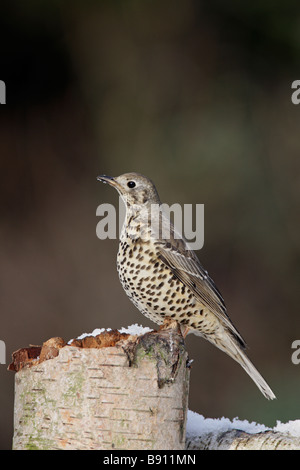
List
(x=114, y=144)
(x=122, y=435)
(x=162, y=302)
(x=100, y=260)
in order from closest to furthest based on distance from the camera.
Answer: (x=122, y=435) → (x=162, y=302) → (x=100, y=260) → (x=114, y=144)

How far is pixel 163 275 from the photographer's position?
3.48 metres

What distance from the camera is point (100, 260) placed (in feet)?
24.1

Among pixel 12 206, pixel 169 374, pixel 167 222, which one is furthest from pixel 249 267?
pixel 169 374

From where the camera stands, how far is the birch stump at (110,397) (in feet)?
8.07

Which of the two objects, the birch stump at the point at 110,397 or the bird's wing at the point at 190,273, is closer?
the birch stump at the point at 110,397

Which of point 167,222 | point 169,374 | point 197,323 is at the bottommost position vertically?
point 169,374

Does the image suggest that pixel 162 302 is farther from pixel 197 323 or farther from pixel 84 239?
pixel 84 239

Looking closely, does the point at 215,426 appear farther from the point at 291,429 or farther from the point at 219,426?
the point at 291,429

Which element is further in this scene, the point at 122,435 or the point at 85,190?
the point at 85,190

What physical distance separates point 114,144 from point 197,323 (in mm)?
4440

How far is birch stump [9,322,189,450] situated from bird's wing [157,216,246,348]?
966mm

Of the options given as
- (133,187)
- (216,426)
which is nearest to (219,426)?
(216,426)

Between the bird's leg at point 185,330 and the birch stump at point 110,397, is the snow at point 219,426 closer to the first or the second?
the birch stump at point 110,397

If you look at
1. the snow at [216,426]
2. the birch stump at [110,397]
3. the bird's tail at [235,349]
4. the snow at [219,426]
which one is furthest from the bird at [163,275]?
the birch stump at [110,397]
